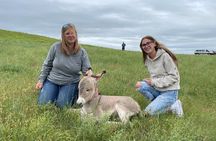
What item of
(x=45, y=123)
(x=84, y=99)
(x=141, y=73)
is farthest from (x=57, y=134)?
(x=141, y=73)

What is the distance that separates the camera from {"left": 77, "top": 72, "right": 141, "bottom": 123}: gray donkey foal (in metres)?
9.50

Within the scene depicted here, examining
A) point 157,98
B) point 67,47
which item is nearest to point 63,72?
point 67,47

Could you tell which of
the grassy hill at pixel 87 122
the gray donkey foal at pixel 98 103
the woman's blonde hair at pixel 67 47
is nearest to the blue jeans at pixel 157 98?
the grassy hill at pixel 87 122

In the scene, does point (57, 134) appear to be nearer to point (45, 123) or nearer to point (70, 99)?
point (45, 123)

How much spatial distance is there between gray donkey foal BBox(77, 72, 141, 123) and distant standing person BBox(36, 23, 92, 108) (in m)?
1.08

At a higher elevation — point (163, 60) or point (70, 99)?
point (163, 60)

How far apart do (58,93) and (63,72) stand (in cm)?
51

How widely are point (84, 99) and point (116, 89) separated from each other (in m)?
3.94

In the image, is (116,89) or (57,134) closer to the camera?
(57,134)

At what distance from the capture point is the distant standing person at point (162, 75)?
10562 millimetres

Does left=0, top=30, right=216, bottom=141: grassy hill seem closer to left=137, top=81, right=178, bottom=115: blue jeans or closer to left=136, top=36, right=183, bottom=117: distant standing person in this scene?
left=137, top=81, right=178, bottom=115: blue jeans

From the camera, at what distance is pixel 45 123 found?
25.0 ft

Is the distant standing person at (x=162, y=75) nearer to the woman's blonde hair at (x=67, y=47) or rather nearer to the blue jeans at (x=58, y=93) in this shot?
the woman's blonde hair at (x=67, y=47)

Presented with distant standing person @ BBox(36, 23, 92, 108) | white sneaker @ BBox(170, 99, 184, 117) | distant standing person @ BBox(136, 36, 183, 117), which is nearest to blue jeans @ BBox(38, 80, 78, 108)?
distant standing person @ BBox(36, 23, 92, 108)
